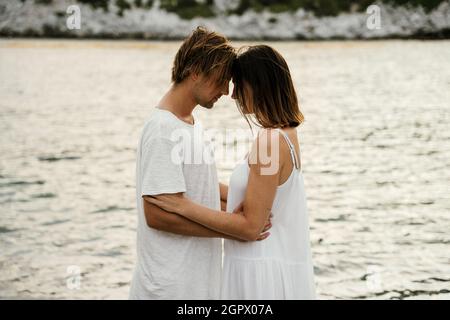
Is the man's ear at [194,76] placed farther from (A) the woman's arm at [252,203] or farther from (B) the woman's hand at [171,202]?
(B) the woman's hand at [171,202]

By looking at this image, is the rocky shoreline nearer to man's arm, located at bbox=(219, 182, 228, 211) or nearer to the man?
man's arm, located at bbox=(219, 182, 228, 211)

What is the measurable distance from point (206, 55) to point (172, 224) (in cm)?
75

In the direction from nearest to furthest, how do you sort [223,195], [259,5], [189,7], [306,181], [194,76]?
1. [194,76]
2. [223,195]
3. [306,181]
4. [189,7]
5. [259,5]

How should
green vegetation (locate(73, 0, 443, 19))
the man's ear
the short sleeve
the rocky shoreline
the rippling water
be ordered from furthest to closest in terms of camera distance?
green vegetation (locate(73, 0, 443, 19))
the rocky shoreline
the rippling water
the man's ear
the short sleeve

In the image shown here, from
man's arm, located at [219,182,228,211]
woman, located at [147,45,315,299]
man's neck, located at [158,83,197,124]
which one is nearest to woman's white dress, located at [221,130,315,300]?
woman, located at [147,45,315,299]

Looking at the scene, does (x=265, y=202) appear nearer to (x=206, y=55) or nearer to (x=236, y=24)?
(x=206, y=55)

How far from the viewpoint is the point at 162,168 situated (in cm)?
327

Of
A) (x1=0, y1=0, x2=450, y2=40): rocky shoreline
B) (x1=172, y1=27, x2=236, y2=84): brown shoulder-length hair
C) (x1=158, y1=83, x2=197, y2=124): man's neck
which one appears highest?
(x1=172, y1=27, x2=236, y2=84): brown shoulder-length hair

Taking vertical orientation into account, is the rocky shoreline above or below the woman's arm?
below

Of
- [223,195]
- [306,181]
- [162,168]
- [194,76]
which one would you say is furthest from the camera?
[306,181]

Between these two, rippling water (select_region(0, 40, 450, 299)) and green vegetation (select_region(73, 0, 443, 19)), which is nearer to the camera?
rippling water (select_region(0, 40, 450, 299))

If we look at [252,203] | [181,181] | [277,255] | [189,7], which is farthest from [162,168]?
[189,7]

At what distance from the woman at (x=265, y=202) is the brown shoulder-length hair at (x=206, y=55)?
6cm

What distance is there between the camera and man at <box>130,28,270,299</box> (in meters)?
3.28
